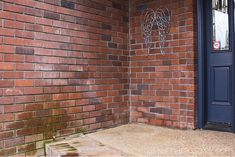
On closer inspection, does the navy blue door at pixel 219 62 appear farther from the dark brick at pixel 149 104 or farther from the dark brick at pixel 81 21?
the dark brick at pixel 81 21

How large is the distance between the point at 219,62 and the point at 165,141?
1258 mm

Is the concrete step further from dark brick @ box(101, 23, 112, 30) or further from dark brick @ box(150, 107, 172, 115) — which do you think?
dark brick @ box(101, 23, 112, 30)

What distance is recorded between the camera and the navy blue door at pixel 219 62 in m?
3.28

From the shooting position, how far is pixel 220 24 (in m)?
3.40

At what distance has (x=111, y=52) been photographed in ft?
12.1

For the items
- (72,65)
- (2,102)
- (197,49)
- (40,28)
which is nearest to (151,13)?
(197,49)

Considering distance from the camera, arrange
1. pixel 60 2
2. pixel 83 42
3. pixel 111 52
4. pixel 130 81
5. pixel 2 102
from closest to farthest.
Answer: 1. pixel 2 102
2. pixel 60 2
3. pixel 83 42
4. pixel 111 52
5. pixel 130 81

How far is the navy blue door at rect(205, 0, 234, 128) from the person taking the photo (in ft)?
10.8

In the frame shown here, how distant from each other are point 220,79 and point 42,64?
7.11 feet

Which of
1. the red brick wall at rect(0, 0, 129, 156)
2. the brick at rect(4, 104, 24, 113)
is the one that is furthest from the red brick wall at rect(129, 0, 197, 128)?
the brick at rect(4, 104, 24, 113)

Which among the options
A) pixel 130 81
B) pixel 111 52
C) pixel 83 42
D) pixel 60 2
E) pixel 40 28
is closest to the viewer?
pixel 40 28

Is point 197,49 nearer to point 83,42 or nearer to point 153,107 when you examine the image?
point 153,107

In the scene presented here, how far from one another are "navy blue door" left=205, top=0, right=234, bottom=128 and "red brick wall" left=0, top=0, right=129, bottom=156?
1.17 meters

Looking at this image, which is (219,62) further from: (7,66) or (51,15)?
(7,66)
